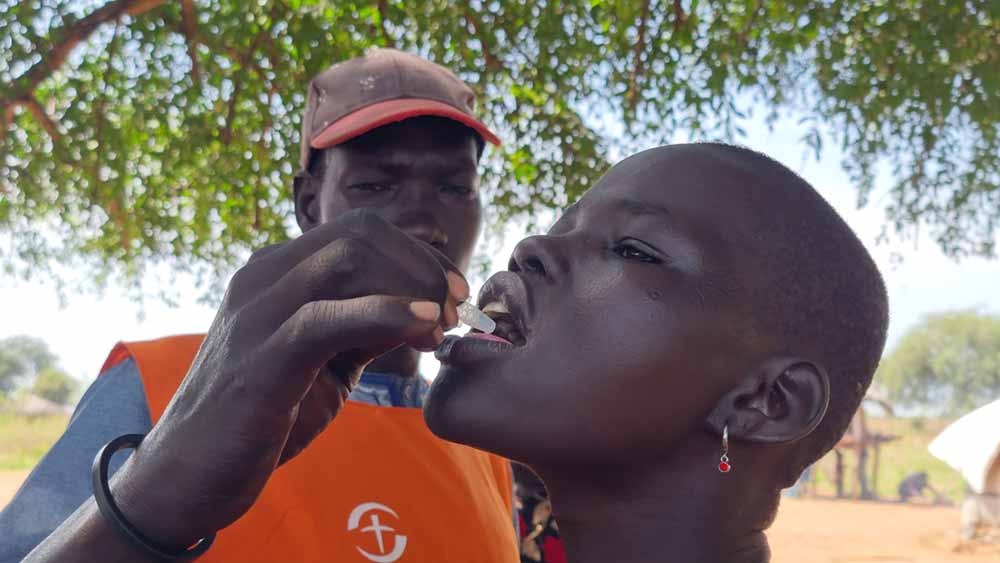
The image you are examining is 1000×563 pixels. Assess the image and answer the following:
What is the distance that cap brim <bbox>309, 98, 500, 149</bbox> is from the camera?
2.14m

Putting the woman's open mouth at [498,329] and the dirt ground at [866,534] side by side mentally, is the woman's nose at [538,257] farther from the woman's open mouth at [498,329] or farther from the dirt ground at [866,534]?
the dirt ground at [866,534]

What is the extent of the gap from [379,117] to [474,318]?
33.3 inches

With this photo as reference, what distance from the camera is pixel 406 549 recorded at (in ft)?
6.16

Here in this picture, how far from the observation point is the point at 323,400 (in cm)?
138

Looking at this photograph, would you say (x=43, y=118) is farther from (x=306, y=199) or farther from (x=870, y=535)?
(x=870, y=535)

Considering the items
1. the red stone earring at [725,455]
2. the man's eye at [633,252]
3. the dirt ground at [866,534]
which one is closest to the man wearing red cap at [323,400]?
the man's eye at [633,252]

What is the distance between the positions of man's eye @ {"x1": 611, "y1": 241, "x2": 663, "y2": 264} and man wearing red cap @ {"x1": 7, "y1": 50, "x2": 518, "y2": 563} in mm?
262

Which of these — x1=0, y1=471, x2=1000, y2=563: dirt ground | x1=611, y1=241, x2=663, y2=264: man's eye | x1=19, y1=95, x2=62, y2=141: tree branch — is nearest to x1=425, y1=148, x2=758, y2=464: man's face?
x1=611, y1=241, x2=663, y2=264: man's eye

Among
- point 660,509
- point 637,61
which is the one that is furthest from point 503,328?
point 637,61

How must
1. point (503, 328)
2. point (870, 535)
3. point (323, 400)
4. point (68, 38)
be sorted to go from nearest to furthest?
1. point (323, 400)
2. point (503, 328)
3. point (68, 38)
4. point (870, 535)

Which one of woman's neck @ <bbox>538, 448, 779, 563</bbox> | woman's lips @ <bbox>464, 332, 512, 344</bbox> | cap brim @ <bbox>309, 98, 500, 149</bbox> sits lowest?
woman's neck @ <bbox>538, 448, 779, 563</bbox>

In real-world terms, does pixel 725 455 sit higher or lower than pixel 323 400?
lower

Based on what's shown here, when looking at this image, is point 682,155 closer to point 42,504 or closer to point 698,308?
point 698,308

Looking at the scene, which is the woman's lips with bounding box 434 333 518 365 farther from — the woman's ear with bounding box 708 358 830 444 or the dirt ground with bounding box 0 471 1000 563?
the dirt ground with bounding box 0 471 1000 563
